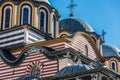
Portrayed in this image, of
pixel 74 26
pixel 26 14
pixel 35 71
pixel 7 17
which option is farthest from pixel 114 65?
pixel 35 71

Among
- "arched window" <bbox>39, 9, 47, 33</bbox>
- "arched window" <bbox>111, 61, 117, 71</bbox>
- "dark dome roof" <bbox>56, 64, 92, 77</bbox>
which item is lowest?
"dark dome roof" <bbox>56, 64, 92, 77</bbox>

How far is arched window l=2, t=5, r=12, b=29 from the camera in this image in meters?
33.6

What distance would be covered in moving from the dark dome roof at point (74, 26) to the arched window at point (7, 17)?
901 centimetres

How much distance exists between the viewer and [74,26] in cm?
4144

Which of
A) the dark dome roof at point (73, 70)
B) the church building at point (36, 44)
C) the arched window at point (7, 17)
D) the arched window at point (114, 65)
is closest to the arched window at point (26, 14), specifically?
the church building at point (36, 44)

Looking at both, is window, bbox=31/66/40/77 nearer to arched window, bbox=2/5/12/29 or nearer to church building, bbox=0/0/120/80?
church building, bbox=0/0/120/80

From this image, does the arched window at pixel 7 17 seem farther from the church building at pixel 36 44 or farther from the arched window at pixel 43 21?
the arched window at pixel 43 21

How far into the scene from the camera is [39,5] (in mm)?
34062

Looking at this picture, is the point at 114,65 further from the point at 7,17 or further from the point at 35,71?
the point at 35,71

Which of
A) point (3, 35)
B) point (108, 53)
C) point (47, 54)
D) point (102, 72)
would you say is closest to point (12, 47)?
point (3, 35)

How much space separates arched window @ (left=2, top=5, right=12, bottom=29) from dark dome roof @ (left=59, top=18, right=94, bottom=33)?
9.01 m

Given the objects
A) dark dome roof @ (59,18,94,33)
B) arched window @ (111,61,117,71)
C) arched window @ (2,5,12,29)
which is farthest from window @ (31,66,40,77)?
arched window @ (111,61,117,71)

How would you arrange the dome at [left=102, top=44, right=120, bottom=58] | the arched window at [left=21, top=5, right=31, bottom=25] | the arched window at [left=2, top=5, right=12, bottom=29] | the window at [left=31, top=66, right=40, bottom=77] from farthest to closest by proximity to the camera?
the dome at [left=102, top=44, right=120, bottom=58]
the arched window at [left=2, top=5, right=12, bottom=29]
the arched window at [left=21, top=5, right=31, bottom=25]
the window at [left=31, top=66, right=40, bottom=77]

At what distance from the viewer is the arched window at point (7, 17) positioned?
33625 millimetres
